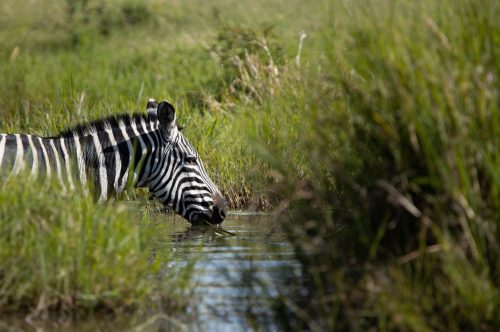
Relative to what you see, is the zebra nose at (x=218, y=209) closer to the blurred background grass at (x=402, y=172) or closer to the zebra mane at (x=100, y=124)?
the zebra mane at (x=100, y=124)

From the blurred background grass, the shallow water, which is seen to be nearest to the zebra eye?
the shallow water

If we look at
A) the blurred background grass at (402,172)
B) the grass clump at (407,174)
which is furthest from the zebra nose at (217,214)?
the grass clump at (407,174)

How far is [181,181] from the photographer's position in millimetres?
10211

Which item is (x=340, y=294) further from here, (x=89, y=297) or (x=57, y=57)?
(x=57, y=57)

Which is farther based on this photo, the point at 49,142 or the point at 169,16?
the point at 169,16

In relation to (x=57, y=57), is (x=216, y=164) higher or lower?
lower

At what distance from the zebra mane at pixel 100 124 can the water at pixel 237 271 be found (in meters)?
1.29

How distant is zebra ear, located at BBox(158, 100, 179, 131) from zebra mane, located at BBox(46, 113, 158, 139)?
26 cm

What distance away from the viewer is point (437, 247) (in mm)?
5500

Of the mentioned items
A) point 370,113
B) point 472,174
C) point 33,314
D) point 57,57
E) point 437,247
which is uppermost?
point 57,57

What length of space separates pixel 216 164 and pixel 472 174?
6.95 m

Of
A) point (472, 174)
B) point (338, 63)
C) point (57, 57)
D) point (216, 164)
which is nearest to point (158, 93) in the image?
point (216, 164)

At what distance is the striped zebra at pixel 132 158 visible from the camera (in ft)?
31.3

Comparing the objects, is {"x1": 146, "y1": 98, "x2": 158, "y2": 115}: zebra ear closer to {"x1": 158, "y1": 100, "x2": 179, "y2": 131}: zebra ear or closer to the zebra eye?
{"x1": 158, "y1": 100, "x2": 179, "y2": 131}: zebra ear
